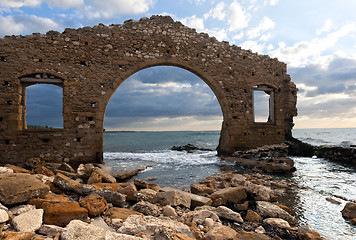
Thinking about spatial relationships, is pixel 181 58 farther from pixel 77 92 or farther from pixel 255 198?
pixel 255 198

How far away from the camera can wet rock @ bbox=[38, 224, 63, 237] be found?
1999mm

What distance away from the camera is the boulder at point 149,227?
221 centimetres

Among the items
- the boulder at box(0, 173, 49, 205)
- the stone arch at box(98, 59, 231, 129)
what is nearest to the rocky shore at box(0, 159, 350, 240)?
the boulder at box(0, 173, 49, 205)

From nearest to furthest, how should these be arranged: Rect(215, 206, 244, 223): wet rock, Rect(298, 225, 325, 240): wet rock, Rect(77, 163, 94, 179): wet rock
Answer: Rect(298, 225, 325, 240): wet rock
Rect(215, 206, 244, 223): wet rock
Rect(77, 163, 94, 179): wet rock

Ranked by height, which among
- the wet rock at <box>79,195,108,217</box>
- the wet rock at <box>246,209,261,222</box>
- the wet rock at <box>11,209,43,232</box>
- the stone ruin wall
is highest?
the stone ruin wall

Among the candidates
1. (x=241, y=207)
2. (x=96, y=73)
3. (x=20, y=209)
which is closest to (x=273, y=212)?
(x=241, y=207)

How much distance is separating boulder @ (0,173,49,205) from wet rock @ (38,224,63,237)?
0.70 m

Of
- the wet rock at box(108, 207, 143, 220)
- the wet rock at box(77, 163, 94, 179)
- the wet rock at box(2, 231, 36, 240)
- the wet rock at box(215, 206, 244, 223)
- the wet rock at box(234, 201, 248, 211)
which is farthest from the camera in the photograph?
the wet rock at box(77, 163, 94, 179)

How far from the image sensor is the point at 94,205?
2.72 metres

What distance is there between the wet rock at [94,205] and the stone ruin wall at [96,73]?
Result: 17.6ft

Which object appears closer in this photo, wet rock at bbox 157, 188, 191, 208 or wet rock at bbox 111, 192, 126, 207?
wet rock at bbox 111, 192, 126, 207

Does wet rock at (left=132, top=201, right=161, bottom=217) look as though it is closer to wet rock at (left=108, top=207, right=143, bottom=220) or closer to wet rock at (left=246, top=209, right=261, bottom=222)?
wet rock at (left=108, top=207, right=143, bottom=220)

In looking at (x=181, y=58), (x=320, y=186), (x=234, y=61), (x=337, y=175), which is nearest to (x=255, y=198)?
(x=320, y=186)

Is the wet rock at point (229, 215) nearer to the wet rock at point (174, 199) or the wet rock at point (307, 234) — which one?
the wet rock at point (174, 199)
